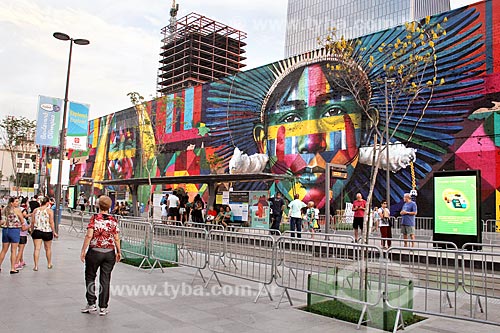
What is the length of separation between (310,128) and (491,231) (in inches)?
572

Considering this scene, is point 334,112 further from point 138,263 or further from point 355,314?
point 355,314

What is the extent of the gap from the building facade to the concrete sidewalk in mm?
57578

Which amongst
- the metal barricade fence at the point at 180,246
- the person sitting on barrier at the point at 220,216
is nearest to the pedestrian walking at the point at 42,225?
the metal barricade fence at the point at 180,246

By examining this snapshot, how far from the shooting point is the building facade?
212 ft

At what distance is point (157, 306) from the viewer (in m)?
7.14

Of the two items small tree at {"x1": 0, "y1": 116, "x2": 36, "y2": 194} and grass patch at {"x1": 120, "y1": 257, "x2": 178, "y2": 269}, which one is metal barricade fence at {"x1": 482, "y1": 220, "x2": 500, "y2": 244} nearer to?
grass patch at {"x1": 120, "y1": 257, "x2": 178, "y2": 269}

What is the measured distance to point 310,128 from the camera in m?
31.5

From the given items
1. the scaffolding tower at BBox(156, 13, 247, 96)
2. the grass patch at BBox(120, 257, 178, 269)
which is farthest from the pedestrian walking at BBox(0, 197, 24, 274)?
the scaffolding tower at BBox(156, 13, 247, 96)

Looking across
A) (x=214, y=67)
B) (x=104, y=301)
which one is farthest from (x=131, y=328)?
(x=214, y=67)

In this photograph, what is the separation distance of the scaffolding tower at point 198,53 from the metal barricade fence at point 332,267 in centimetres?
10554

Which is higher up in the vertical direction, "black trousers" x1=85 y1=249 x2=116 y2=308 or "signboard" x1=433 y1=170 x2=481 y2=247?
"signboard" x1=433 y1=170 x2=481 y2=247

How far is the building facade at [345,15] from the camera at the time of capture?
64688mm

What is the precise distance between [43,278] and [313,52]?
26.7 metres

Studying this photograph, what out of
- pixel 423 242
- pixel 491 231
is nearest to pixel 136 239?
pixel 423 242
